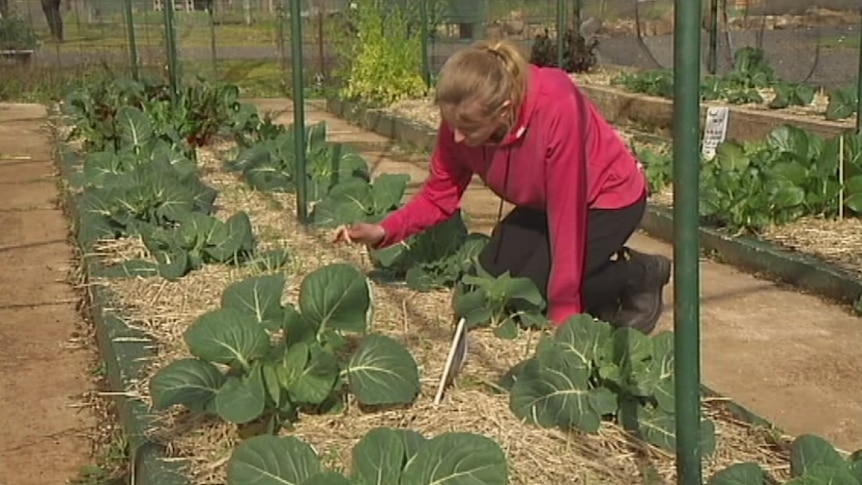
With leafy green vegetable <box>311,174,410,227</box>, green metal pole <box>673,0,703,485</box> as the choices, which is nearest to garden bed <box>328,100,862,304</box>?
leafy green vegetable <box>311,174,410,227</box>

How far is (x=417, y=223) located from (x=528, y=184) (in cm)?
43

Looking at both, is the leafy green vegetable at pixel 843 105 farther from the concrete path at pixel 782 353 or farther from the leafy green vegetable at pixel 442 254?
the leafy green vegetable at pixel 442 254

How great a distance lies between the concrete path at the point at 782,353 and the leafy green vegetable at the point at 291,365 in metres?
1.11

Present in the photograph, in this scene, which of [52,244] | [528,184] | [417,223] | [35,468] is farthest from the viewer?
[52,244]

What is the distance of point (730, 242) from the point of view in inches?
208

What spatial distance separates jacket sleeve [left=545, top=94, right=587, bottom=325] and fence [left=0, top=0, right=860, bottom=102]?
25.7 ft

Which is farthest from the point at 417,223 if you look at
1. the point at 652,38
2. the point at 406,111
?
the point at 652,38

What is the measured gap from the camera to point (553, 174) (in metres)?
3.42

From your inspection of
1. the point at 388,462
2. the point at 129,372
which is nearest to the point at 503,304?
the point at 129,372

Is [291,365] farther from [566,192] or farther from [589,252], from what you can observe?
[589,252]

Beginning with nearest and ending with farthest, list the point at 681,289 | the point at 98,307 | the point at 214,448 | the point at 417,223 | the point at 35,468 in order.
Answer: the point at 681,289
the point at 214,448
the point at 35,468
the point at 417,223
the point at 98,307

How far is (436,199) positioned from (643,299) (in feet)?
2.43

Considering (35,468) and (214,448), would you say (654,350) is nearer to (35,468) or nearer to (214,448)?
(214,448)

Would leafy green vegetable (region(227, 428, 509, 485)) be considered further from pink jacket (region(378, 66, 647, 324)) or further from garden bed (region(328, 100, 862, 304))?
garden bed (region(328, 100, 862, 304))
